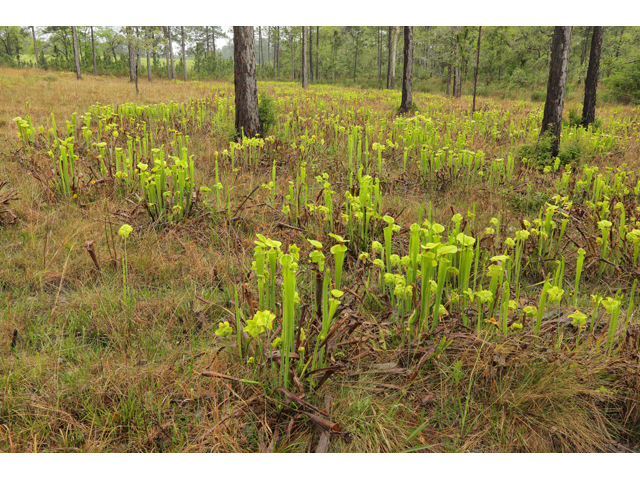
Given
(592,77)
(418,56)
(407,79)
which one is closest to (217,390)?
(592,77)

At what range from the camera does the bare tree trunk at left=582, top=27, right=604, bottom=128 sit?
7.87 m

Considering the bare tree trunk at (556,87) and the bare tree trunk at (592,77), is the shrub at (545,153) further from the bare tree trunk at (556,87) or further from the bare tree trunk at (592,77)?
the bare tree trunk at (592,77)

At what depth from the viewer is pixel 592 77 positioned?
822cm

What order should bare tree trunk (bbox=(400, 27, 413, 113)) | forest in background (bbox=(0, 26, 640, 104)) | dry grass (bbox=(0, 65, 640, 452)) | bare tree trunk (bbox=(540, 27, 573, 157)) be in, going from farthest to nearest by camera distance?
forest in background (bbox=(0, 26, 640, 104)), bare tree trunk (bbox=(400, 27, 413, 113)), bare tree trunk (bbox=(540, 27, 573, 157)), dry grass (bbox=(0, 65, 640, 452))

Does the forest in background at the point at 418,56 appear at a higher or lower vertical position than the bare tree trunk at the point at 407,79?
higher

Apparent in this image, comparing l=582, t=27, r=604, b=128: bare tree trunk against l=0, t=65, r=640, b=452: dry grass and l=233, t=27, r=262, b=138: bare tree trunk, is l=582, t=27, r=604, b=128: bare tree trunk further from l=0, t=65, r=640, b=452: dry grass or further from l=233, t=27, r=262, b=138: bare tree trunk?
l=0, t=65, r=640, b=452: dry grass

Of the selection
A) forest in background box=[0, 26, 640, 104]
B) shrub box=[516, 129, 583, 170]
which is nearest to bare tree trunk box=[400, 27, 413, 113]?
forest in background box=[0, 26, 640, 104]

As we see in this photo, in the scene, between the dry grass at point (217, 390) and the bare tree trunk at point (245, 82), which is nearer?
the dry grass at point (217, 390)

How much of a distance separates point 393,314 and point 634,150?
20.8ft

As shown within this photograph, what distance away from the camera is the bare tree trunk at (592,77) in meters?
7.87

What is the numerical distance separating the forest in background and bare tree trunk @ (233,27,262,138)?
779cm

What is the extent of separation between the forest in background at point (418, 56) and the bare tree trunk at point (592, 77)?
3.79 metres

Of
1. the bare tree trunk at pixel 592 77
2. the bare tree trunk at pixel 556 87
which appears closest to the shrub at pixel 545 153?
the bare tree trunk at pixel 556 87

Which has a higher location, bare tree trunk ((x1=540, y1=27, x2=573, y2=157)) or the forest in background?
the forest in background
